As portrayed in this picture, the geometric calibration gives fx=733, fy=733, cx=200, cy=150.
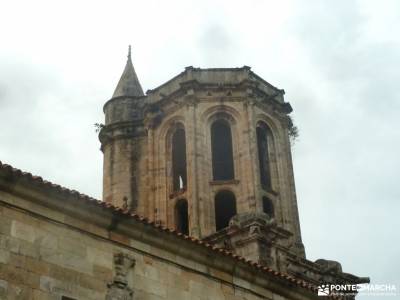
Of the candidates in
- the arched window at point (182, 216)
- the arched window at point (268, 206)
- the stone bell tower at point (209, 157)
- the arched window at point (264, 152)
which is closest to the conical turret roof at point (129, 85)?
the stone bell tower at point (209, 157)

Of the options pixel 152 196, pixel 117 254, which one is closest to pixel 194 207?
pixel 152 196

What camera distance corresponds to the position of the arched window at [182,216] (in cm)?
2691

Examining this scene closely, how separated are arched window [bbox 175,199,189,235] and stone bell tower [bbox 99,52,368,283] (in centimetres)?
4

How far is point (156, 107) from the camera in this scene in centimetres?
2920

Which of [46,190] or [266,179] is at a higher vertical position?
[266,179]

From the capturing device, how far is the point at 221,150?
28.6 meters

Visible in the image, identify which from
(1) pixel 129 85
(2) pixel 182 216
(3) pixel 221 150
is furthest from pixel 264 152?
(1) pixel 129 85

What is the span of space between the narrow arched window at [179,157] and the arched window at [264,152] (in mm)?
2951

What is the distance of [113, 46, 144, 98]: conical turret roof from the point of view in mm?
32688

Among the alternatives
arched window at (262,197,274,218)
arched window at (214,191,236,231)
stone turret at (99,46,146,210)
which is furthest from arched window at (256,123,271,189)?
stone turret at (99,46,146,210)

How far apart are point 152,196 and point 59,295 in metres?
17.6

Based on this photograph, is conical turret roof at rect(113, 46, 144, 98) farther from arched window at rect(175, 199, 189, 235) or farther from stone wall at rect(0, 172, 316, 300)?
stone wall at rect(0, 172, 316, 300)

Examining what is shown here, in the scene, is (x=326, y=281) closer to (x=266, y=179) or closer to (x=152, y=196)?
(x=266, y=179)

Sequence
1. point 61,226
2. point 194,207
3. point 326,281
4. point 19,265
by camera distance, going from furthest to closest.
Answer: point 194,207, point 326,281, point 61,226, point 19,265
